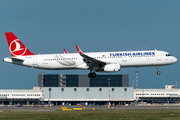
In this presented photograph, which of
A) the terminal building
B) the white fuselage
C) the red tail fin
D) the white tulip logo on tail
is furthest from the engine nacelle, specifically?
the terminal building

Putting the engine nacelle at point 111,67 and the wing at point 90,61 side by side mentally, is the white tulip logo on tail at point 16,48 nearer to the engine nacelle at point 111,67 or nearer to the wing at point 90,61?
the wing at point 90,61

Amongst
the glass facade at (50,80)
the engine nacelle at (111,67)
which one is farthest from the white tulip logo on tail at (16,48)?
the glass facade at (50,80)

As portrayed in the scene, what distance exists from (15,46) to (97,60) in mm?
19161

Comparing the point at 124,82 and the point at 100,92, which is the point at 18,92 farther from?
the point at 124,82

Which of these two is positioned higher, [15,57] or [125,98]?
[15,57]

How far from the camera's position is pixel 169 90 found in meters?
156

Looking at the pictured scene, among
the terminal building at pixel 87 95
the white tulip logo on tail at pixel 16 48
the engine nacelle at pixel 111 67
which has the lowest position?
the terminal building at pixel 87 95

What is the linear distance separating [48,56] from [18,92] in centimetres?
8328

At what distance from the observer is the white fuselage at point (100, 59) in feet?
213

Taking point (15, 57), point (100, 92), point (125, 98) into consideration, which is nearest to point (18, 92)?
point (100, 92)

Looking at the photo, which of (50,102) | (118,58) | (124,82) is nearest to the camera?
(118,58)

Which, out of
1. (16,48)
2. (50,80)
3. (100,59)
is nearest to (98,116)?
(100,59)

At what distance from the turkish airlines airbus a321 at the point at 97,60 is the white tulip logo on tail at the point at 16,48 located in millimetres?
1486

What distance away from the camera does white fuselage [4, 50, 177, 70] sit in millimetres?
64938
